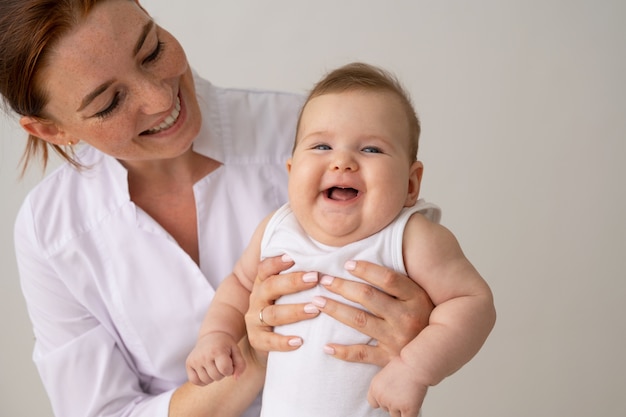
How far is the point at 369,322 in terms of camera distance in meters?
1.40

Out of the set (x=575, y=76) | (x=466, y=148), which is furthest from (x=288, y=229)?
(x=575, y=76)

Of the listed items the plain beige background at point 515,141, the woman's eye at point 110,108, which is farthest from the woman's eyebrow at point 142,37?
the plain beige background at point 515,141

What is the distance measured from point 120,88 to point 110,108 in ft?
0.17

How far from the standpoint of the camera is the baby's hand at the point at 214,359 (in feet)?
5.03

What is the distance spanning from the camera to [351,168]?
143 centimetres

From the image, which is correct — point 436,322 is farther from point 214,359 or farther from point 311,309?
point 214,359

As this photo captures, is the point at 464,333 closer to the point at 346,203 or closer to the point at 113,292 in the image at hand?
the point at 346,203

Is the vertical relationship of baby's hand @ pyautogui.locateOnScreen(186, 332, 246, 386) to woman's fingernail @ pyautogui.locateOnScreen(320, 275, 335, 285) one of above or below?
below

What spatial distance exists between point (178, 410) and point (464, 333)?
2.47ft

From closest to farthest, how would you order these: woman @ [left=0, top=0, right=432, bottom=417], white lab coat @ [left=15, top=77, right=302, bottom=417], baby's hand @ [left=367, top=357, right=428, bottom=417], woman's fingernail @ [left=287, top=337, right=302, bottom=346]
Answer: baby's hand @ [left=367, top=357, right=428, bottom=417]
woman's fingernail @ [left=287, top=337, right=302, bottom=346]
woman @ [left=0, top=0, right=432, bottom=417]
white lab coat @ [left=15, top=77, right=302, bottom=417]

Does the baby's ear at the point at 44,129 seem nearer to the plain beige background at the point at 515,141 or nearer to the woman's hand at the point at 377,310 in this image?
the woman's hand at the point at 377,310

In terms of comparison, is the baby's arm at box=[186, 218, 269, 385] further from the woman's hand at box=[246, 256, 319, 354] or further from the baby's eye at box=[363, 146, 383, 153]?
the baby's eye at box=[363, 146, 383, 153]

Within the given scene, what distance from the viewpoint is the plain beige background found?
9.90 ft

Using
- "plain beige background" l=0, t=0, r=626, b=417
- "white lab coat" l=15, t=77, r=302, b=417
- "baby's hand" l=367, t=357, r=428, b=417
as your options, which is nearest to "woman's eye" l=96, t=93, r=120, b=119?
"white lab coat" l=15, t=77, r=302, b=417
